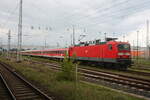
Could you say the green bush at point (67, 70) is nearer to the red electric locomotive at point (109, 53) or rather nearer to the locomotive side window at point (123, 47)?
the red electric locomotive at point (109, 53)

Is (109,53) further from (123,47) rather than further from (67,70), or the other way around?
(67,70)

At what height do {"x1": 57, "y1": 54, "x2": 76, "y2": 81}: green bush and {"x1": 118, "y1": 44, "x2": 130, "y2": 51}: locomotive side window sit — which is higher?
{"x1": 118, "y1": 44, "x2": 130, "y2": 51}: locomotive side window

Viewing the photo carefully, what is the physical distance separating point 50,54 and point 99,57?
25.8m

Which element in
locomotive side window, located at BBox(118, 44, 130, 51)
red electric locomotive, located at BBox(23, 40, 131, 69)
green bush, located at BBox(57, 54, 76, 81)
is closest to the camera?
green bush, located at BBox(57, 54, 76, 81)

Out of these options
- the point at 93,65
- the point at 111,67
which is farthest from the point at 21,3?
the point at 111,67

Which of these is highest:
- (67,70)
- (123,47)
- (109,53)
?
(123,47)

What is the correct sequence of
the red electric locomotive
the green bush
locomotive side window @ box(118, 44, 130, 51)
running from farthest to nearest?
locomotive side window @ box(118, 44, 130, 51) → the red electric locomotive → the green bush

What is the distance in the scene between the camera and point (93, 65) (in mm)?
28734

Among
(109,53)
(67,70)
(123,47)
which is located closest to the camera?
(67,70)

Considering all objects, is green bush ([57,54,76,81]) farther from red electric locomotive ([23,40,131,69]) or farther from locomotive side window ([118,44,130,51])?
locomotive side window ([118,44,130,51])

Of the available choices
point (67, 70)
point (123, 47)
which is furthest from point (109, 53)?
point (67, 70)

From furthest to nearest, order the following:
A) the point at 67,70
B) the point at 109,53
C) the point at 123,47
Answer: the point at 109,53
the point at 123,47
the point at 67,70

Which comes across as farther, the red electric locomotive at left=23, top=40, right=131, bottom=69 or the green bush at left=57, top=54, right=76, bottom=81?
the red electric locomotive at left=23, top=40, right=131, bottom=69

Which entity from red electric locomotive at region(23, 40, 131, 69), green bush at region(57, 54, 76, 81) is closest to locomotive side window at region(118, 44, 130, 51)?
red electric locomotive at region(23, 40, 131, 69)
